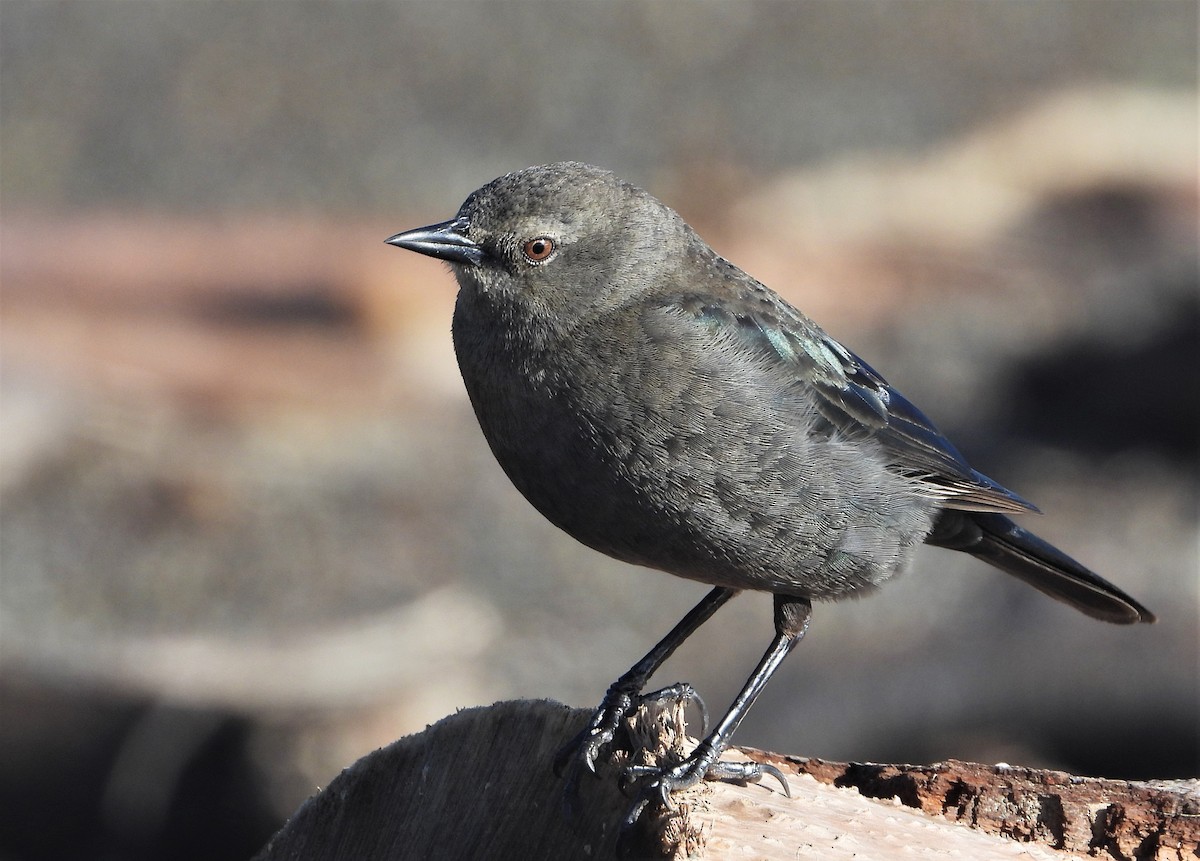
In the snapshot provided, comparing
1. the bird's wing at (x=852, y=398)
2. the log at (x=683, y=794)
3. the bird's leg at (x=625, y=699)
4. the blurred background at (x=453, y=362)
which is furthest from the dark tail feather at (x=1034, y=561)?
the blurred background at (x=453, y=362)

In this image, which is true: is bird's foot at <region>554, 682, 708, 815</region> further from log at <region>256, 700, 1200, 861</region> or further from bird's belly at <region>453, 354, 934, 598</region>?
bird's belly at <region>453, 354, 934, 598</region>

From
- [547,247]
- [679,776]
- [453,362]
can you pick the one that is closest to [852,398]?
[547,247]

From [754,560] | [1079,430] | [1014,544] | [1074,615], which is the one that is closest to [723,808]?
[754,560]

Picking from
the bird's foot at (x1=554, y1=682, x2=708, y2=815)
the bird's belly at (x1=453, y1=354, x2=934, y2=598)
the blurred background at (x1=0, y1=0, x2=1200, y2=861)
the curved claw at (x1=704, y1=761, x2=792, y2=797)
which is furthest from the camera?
the blurred background at (x1=0, y1=0, x2=1200, y2=861)

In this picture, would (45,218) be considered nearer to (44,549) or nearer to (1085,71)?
(44,549)

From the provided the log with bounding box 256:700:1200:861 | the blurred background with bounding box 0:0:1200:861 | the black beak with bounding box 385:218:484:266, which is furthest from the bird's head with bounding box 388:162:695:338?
the blurred background with bounding box 0:0:1200:861

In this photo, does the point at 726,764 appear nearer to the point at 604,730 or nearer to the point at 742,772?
the point at 742,772
